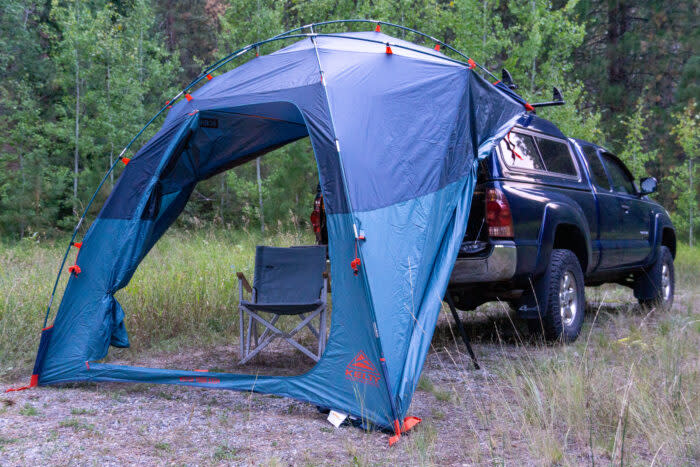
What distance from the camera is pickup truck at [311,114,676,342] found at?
484 centimetres

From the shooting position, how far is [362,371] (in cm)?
356

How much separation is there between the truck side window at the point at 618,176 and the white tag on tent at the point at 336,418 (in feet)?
14.6

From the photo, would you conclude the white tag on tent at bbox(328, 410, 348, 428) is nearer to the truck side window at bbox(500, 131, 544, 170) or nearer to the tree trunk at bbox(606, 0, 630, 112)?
the truck side window at bbox(500, 131, 544, 170)

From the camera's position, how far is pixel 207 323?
6250mm

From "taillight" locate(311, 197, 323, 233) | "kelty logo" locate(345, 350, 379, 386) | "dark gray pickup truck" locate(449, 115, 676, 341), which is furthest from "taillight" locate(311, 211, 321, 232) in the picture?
"kelty logo" locate(345, 350, 379, 386)

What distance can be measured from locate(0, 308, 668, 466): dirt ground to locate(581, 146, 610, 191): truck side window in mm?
2732

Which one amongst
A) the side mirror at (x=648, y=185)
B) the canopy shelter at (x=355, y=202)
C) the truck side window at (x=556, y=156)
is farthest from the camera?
the side mirror at (x=648, y=185)

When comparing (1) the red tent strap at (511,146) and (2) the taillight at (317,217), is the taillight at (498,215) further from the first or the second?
(2) the taillight at (317,217)

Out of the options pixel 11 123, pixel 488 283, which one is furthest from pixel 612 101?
pixel 11 123

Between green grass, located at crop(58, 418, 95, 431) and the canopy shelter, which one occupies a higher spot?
the canopy shelter

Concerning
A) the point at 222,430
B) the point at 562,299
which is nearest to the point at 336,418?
the point at 222,430

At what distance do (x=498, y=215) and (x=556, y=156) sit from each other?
60.8 inches

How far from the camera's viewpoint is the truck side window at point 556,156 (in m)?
5.79

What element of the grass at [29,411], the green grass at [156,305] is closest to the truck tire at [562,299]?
the green grass at [156,305]
